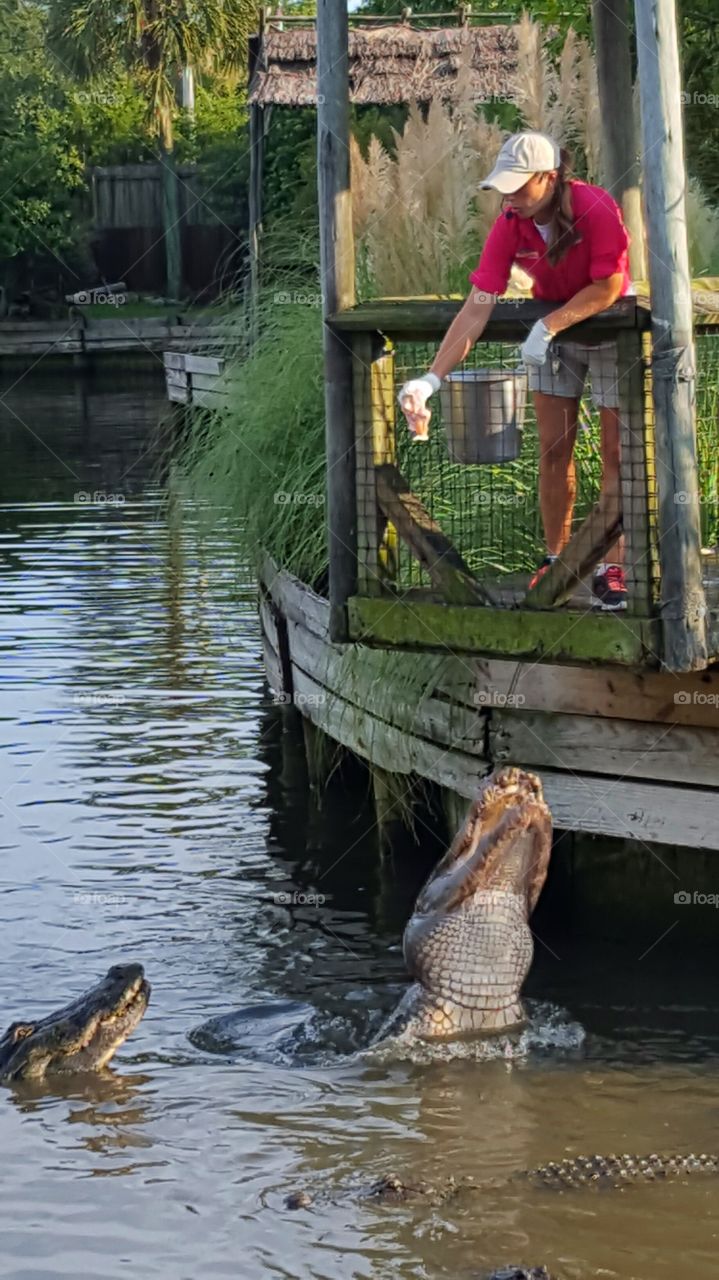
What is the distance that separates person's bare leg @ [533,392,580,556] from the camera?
6375mm

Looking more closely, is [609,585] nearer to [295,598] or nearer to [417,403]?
[417,403]

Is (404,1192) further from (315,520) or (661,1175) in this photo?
(315,520)

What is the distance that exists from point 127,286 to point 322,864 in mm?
31568

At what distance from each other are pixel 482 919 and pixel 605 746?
0.74 metres

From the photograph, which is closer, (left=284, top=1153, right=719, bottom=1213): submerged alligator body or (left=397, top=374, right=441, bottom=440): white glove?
(left=284, top=1153, right=719, bottom=1213): submerged alligator body

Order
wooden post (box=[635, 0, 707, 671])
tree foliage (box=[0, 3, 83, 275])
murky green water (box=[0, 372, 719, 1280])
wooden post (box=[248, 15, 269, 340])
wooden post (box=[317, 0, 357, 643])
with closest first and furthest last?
murky green water (box=[0, 372, 719, 1280]) < wooden post (box=[635, 0, 707, 671]) < wooden post (box=[317, 0, 357, 643]) < wooden post (box=[248, 15, 269, 340]) < tree foliage (box=[0, 3, 83, 275])

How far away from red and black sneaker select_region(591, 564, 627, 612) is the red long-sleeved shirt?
88 cm

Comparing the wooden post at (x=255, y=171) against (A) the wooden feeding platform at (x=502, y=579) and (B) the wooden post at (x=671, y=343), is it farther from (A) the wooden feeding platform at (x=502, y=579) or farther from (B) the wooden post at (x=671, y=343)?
(B) the wooden post at (x=671, y=343)

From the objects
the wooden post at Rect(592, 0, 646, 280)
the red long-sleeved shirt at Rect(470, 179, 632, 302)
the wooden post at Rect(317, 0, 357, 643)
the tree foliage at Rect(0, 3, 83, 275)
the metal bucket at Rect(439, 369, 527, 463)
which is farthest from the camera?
the tree foliage at Rect(0, 3, 83, 275)

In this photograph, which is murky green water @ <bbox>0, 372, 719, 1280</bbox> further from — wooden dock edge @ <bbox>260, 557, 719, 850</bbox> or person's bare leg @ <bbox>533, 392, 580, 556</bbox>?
person's bare leg @ <bbox>533, 392, 580, 556</bbox>

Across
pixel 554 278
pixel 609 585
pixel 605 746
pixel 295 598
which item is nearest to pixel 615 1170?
pixel 605 746

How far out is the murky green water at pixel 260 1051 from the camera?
4.62 m

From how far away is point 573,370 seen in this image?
6250 millimetres

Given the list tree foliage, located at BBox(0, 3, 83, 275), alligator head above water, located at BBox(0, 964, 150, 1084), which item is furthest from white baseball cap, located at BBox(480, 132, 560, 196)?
tree foliage, located at BBox(0, 3, 83, 275)
